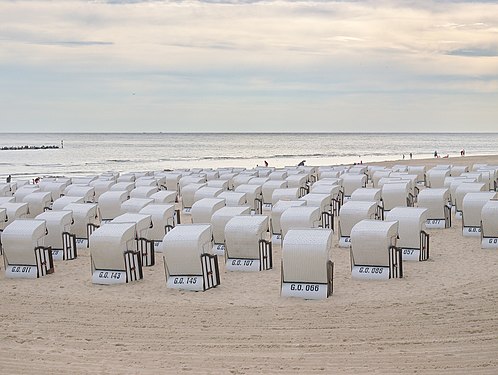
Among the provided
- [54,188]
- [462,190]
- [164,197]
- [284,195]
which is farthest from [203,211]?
[54,188]

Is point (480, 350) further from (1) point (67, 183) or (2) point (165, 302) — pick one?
(1) point (67, 183)

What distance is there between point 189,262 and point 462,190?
41.2ft

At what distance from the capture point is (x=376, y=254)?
54.0ft

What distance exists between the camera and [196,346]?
474 inches

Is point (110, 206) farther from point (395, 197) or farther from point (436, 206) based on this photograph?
point (436, 206)

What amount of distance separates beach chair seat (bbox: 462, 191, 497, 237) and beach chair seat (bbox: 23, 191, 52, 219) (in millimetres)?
13603

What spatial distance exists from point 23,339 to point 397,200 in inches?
597

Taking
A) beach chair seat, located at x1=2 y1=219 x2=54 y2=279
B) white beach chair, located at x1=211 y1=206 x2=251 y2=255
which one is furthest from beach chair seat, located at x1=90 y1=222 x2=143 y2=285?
white beach chair, located at x1=211 y1=206 x2=251 y2=255

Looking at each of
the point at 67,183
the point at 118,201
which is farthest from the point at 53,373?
the point at 67,183

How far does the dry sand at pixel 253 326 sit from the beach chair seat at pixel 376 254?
0.35m

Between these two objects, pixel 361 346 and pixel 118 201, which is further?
pixel 118 201

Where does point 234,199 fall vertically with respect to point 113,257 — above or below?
above

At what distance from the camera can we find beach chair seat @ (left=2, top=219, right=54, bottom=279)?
17.8 metres

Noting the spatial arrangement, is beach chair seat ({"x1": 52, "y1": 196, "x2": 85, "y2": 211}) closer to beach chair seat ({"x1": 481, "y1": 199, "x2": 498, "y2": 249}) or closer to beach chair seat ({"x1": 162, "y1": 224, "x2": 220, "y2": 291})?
beach chair seat ({"x1": 162, "y1": 224, "x2": 220, "y2": 291})
